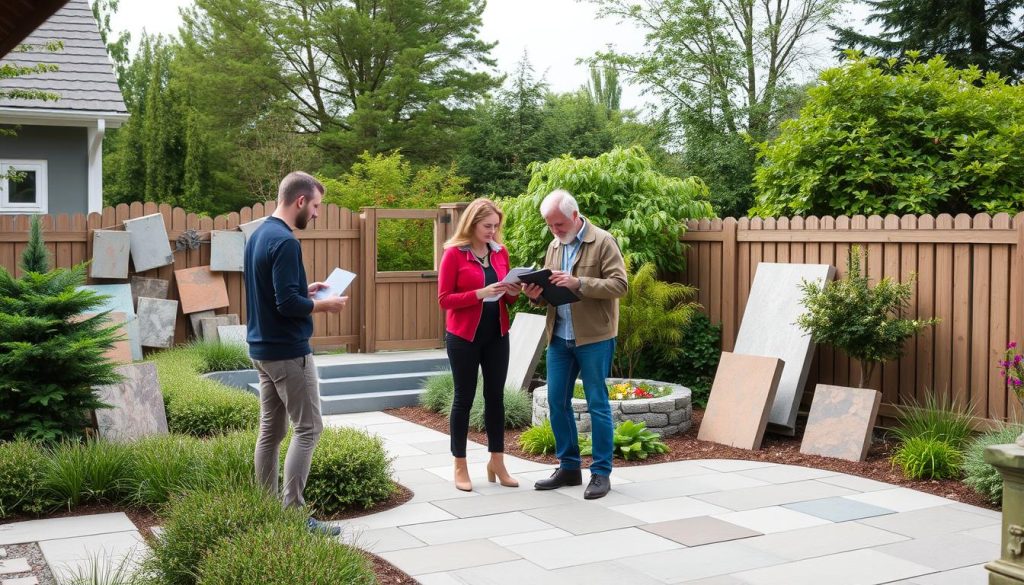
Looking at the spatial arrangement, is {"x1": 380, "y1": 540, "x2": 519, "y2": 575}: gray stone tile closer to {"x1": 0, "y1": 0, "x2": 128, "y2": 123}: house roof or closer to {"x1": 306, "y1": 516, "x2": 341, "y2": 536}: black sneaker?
{"x1": 306, "y1": 516, "x2": 341, "y2": 536}: black sneaker

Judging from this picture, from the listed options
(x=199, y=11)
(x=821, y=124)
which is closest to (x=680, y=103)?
(x=821, y=124)

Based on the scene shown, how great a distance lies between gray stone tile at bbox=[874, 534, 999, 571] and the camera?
4438mm

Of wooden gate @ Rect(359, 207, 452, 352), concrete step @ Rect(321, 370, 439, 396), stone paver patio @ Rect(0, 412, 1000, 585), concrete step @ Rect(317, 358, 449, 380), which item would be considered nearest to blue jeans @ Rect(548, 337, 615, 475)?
stone paver patio @ Rect(0, 412, 1000, 585)

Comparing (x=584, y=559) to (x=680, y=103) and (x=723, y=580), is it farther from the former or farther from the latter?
(x=680, y=103)

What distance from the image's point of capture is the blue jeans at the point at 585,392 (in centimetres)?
572

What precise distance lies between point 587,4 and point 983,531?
21.4 meters

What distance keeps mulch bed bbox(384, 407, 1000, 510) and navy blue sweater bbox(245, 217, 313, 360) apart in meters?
2.82

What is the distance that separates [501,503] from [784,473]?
214 cm

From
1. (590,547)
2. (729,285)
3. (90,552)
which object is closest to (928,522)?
(590,547)

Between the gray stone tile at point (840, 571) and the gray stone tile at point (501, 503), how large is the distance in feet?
5.13

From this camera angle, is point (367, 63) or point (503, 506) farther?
point (367, 63)

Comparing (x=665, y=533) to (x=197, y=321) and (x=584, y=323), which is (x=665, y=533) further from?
(x=197, y=321)

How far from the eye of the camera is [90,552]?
452cm

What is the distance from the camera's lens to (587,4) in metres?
24.5
